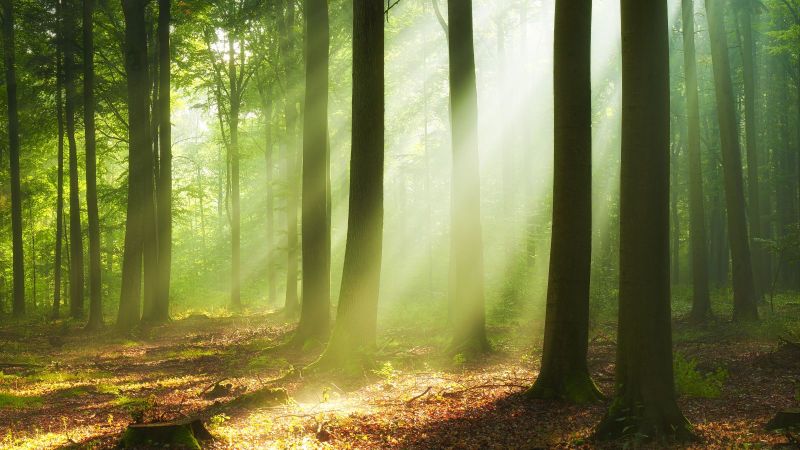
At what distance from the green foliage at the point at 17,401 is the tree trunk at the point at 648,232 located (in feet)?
27.0

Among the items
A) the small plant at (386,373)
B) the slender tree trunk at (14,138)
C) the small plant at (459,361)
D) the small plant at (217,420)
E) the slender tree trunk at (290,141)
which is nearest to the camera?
the small plant at (217,420)

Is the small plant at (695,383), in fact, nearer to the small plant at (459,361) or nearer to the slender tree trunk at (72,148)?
the small plant at (459,361)

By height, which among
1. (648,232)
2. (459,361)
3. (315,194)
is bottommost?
(459,361)

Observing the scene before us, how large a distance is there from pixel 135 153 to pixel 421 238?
603 inches

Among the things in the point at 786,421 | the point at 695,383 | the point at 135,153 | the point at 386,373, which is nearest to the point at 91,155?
the point at 135,153

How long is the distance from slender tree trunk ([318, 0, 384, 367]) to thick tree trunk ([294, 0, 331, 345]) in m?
3.58

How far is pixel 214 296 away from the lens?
40844 mm

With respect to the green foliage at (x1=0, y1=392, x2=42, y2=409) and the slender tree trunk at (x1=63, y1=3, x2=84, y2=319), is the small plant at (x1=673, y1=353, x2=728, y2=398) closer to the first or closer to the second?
the green foliage at (x1=0, y1=392, x2=42, y2=409)

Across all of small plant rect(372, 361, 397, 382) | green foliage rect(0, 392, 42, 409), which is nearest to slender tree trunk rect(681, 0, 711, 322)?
small plant rect(372, 361, 397, 382)

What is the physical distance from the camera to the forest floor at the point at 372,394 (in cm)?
691

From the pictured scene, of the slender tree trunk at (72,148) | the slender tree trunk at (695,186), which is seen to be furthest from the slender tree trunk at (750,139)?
the slender tree trunk at (72,148)

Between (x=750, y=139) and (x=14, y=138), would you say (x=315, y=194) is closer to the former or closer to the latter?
(x=14, y=138)

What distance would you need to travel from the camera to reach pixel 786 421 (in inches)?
253

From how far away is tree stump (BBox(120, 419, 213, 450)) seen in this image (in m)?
6.04
